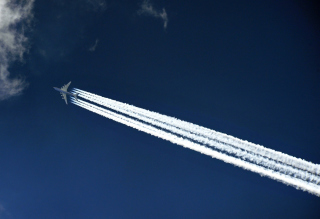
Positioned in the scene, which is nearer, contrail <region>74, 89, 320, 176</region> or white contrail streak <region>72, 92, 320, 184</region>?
white contrail streak <region>72, 92, 320, 184</region>

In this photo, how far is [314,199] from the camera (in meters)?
53.3

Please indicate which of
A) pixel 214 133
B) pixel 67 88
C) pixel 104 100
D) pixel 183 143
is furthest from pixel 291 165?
pixel 67 88

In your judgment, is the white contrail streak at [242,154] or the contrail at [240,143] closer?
the white contrail streak at [242,154]

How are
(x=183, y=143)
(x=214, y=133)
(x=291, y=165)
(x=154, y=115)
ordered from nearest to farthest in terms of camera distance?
1. (x=291, y=165)
2. (x=183, y=143)
3. (x=214, y=133)
4. (x=154, y=115)

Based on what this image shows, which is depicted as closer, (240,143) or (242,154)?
(242,154)

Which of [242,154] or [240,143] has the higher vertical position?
[240,143]

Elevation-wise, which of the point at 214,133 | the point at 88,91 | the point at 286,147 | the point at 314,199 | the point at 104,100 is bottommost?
the point at 314,199

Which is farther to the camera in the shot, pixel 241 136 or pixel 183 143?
pixel 241 136

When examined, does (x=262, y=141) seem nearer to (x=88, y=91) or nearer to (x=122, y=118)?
(x=122, y=118)

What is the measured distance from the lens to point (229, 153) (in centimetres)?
3997

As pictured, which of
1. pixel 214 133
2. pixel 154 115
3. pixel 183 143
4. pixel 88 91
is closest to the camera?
pixel 183 143

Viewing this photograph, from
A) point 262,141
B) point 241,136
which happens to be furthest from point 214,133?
point 262,141

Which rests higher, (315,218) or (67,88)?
(67,88)

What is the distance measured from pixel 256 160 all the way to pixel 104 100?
41513 mm
